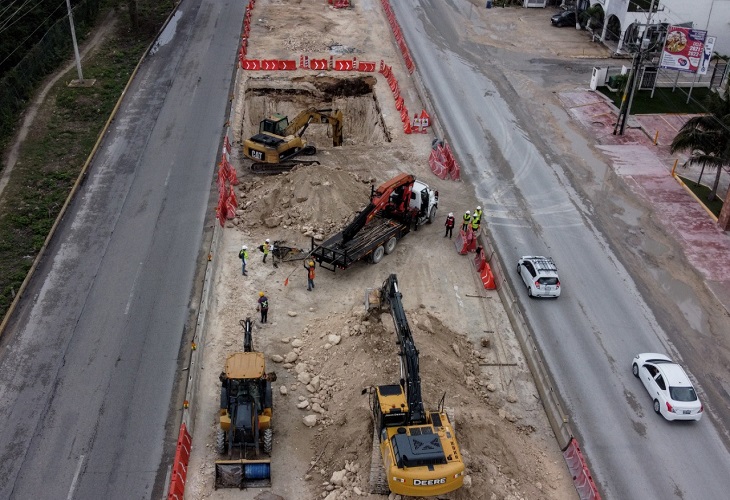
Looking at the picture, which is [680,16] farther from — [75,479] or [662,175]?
[75,479]

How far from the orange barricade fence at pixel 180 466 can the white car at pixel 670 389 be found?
15.6 metres

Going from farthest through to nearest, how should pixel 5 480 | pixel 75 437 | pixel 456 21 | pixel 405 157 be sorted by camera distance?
pixel 456 21 → pixel 405 157 → pixel 75 437 → pixel 5 480

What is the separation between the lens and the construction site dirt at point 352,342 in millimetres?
22125

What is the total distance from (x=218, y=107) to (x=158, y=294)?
20.1m

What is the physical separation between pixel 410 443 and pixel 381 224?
1526cm

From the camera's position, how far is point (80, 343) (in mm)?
27047

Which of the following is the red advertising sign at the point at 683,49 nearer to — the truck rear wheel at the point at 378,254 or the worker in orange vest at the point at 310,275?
the truck rear wheel at the point at 378,254

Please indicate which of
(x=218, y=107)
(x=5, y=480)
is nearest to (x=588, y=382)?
(x=5, y=480)

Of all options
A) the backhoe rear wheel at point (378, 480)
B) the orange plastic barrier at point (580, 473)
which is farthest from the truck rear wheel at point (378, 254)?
the backhoe rear wheel at point (378, 480)

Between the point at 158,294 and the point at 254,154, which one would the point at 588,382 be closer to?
the point at 158,294

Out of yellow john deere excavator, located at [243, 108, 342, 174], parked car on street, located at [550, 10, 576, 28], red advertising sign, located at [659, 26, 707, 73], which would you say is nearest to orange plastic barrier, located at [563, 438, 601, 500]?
yellow john deere excavator, located at [243, 108, 342, 174]

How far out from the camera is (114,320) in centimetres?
2822

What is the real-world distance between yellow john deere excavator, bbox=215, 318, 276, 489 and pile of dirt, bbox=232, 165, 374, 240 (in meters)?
11.7

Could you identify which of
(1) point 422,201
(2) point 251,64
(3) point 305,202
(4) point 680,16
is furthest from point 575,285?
(4) point 680,16
